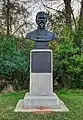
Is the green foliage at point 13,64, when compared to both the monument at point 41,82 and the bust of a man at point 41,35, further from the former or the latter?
the monument at point 41,82

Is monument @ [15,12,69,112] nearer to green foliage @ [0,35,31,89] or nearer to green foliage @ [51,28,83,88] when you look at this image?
green foliage @ [0,35,31,89]

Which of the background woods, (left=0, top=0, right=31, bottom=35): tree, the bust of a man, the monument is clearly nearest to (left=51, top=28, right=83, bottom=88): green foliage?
the background woods

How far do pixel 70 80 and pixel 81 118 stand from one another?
20.0ft

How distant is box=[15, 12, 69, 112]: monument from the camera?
256 inches

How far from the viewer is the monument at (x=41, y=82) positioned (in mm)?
6496

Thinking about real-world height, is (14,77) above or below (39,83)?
below

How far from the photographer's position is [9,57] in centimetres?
1148

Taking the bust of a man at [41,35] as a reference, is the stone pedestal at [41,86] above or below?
below

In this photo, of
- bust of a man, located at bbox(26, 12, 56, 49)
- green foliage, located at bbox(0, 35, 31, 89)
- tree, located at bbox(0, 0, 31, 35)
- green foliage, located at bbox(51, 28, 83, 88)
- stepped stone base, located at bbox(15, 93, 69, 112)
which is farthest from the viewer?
tree, located at bbox(0, 0, 31, 35)

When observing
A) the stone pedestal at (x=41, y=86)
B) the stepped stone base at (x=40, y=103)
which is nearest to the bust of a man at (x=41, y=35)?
the stone pedestal at (x=41, y=86)

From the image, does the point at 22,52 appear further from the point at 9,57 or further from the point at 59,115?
the point at 59,115

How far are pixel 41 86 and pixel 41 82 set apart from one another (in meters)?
0.10

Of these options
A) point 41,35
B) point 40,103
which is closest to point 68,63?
point 41,35

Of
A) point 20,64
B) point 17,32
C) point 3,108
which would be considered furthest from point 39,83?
point 17,32
